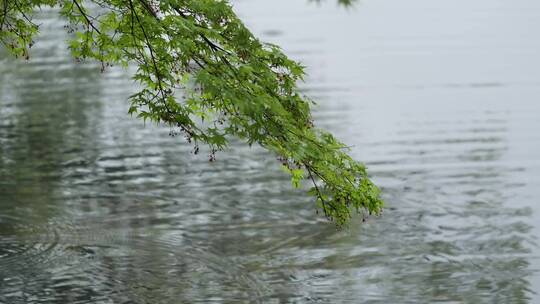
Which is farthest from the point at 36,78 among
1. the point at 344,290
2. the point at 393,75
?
the point at 344,290

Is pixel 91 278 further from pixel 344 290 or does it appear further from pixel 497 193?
pixel 497 193

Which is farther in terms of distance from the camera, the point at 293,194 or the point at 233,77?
the point at 293,194

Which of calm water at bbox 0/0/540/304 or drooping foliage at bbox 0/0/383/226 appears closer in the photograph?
drooping foliage at bbox 0/0/383/226

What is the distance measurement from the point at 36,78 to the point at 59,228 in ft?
36.6

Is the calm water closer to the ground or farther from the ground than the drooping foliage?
closer to the ground

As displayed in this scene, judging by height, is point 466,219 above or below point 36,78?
below

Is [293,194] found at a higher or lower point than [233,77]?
lower

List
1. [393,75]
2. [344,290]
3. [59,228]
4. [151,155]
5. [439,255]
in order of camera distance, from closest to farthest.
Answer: [344,290] → [439,255] → [59,228] → [151,155] → [393,75]

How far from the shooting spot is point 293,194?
583 inches

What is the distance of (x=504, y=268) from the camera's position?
11.6m

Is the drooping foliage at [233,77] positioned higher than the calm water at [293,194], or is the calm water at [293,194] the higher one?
the drooping foliage at [233,77]

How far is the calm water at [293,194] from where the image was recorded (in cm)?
1122

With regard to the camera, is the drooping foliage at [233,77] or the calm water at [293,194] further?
the calm water at [293,194]

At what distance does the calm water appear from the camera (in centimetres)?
1122
